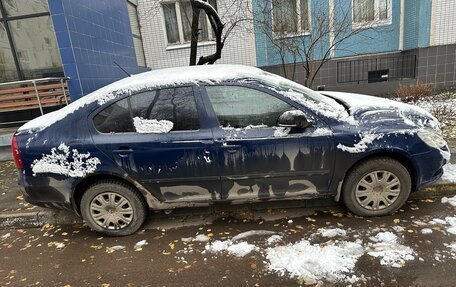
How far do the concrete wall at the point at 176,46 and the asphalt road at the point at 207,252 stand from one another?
8.78m

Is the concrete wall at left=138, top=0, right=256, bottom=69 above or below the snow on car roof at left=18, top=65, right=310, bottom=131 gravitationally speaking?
above

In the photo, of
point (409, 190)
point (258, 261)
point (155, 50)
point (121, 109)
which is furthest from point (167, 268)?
point (155, 50)

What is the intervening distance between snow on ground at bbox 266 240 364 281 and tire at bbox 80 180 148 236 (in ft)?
4.99

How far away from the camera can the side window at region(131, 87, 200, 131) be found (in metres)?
3.38

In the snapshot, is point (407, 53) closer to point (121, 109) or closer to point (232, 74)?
point (232, 74)

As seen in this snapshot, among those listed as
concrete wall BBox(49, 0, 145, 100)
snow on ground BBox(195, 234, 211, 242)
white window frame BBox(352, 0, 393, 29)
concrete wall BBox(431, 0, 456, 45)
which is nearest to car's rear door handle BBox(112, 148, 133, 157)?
snow on ground BBox(195, 234, 211, 242)

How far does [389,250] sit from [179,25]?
1102cm

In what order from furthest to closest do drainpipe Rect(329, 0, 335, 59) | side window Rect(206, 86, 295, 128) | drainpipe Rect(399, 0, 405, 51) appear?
drainpipe Rect(399, 0, 405, 51)
drainpipe Rect(329, 0, 335, 59)
side window Rect(206, 86, 295, 128)

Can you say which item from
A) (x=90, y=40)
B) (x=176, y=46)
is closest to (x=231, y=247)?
(x=90, y=40)

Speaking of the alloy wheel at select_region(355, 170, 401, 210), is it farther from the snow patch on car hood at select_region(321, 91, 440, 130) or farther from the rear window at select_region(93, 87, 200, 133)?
the rear window at select_region(93, 87, 200, 133)

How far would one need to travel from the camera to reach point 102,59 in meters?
8.62

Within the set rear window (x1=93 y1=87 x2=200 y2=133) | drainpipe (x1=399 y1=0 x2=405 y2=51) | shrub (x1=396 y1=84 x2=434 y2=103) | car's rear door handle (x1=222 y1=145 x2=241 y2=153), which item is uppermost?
drainpipe (x1=399 y1=0 x2=405 y2=51)

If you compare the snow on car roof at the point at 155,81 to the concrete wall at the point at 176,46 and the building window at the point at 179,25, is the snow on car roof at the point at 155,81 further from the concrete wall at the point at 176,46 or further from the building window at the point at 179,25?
the building window at the point at 179,25

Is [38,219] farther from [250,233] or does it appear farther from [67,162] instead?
[250,233]
